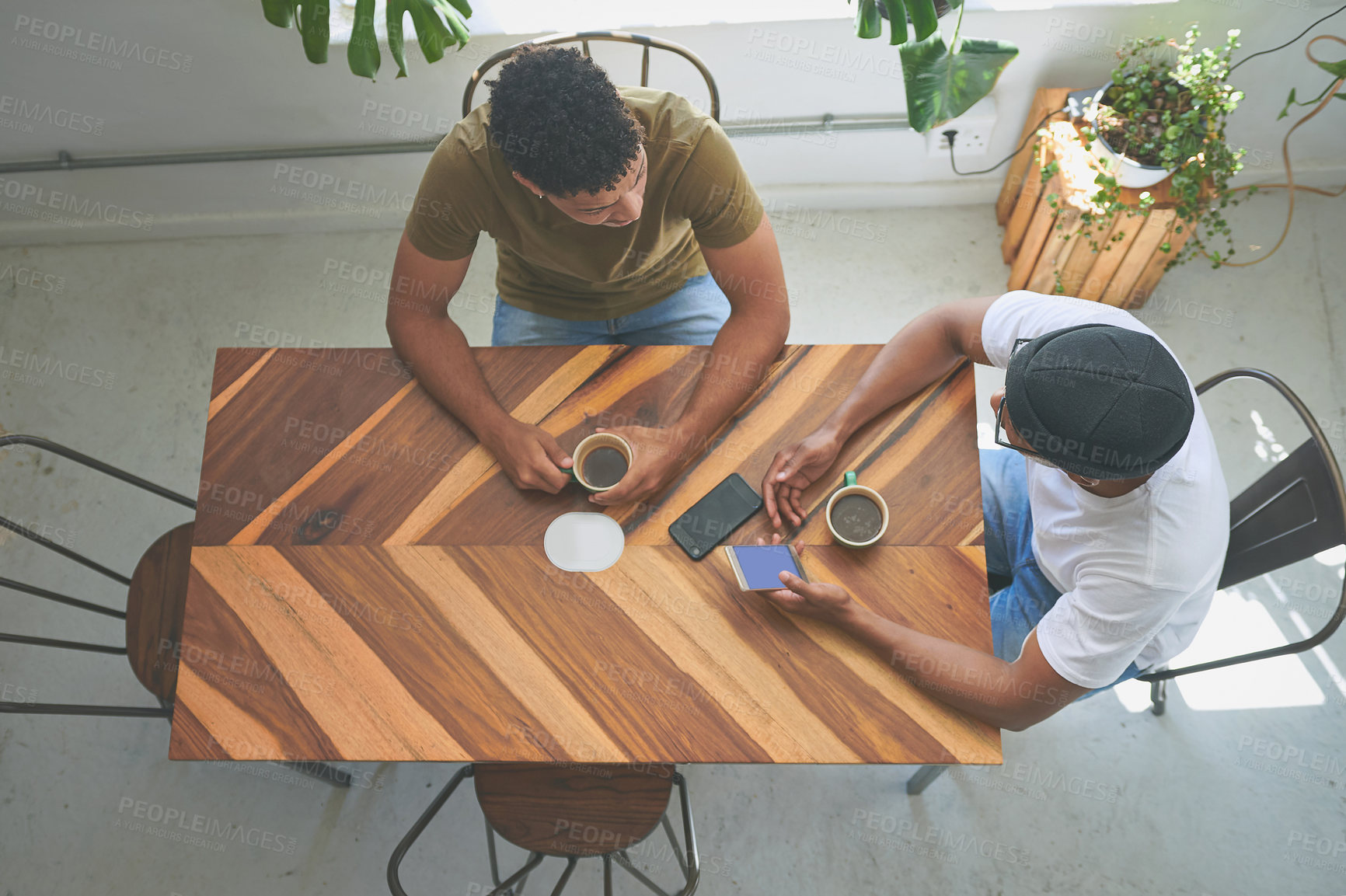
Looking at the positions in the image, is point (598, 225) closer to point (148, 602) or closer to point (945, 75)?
point (945, 75)

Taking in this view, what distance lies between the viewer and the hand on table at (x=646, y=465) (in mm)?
1479

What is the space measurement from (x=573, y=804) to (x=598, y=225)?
1112 mm

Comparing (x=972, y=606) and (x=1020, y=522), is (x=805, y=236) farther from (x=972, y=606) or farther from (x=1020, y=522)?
(x=972, y=606)

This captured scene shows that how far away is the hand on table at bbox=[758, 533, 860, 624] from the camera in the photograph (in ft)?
4.50

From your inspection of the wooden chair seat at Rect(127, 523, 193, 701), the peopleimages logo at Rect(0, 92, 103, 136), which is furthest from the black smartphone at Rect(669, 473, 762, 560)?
the peopleimages logo at Rect(0, 92, 103, 136)

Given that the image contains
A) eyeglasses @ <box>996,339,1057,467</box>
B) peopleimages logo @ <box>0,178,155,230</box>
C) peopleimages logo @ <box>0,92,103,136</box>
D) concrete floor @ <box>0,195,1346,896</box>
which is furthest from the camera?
peopleimages logo @ <box>0,178,155,230</box>

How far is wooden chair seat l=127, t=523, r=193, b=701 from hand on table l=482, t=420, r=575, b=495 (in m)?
0.77

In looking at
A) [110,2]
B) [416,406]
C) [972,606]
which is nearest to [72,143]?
[110,2]

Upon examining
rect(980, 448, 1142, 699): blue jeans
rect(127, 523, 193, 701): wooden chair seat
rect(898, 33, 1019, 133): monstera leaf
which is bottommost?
rect(127, 523, 193, 701): wooden chair seat

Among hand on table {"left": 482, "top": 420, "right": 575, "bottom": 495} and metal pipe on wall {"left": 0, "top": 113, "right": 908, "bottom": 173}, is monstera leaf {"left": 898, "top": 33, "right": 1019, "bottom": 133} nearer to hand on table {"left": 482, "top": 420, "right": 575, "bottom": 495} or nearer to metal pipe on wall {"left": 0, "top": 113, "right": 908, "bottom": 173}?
metal pipe on wall {"left": 0, "top": 113, "right": 908, "bottom": 173}

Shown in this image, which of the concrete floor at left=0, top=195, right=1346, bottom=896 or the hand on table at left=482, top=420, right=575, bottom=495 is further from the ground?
the hand on table at left=482, top=420, right=575, bottom=495

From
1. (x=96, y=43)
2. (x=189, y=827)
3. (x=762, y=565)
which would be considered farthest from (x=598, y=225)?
(x=189, y=827)

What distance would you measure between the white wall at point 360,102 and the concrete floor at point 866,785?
24.1 inches

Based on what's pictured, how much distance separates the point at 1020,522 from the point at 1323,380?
4.86ft
